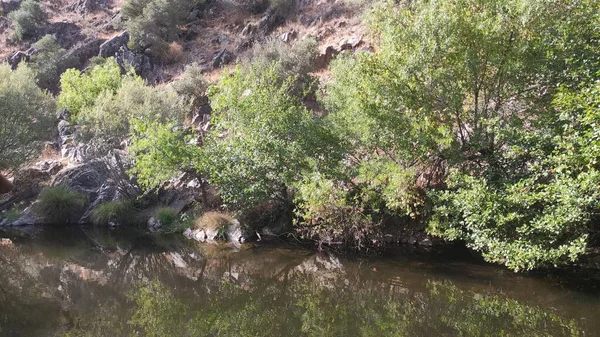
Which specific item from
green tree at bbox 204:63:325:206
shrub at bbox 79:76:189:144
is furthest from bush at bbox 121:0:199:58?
green tree at bbox 204:63:325:206

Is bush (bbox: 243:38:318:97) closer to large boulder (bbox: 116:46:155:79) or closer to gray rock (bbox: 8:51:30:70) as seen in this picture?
large boulder (bbox: 116:46:155:79)

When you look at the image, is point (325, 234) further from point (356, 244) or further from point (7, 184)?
point (7, 184)

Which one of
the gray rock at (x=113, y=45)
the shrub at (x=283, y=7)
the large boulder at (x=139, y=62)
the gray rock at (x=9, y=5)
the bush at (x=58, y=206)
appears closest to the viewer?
the bush at (x=58, y=206)

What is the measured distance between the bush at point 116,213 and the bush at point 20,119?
8.42 m

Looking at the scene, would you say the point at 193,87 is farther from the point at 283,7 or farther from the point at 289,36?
the point at 283,7

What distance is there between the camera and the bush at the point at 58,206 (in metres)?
25.6

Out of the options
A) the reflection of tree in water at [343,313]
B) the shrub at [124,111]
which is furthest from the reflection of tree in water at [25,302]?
the shrub at [124,111]

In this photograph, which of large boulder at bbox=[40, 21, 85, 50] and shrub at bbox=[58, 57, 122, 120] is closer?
shrub at bbox=[58, 57, 122, 120]

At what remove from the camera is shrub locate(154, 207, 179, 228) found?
22.9 metres

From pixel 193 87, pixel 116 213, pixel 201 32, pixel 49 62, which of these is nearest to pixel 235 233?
pixel 116 213

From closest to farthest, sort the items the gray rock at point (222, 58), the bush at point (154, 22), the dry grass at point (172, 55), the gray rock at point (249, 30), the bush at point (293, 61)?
the bush at point (293, 61)
the gray rock at point (222, 58)
the gray rock at point (249, 30)
the bush at point (154, 22)
the dry grass at point (172, 55)

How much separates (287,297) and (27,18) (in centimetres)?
5305

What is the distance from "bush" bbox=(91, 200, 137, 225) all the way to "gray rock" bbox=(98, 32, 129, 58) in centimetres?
2472

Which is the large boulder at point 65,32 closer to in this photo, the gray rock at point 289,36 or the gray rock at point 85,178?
the gray rock at point 289,36
